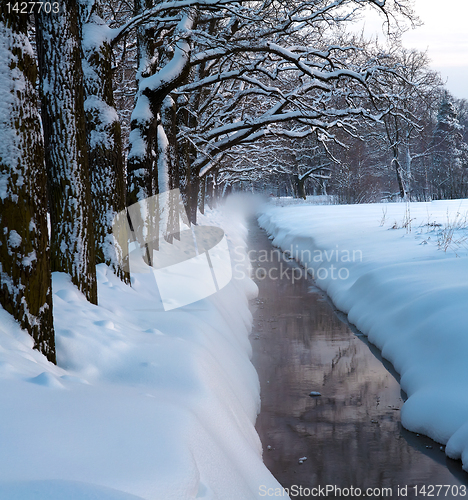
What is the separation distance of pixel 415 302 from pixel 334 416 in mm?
2832

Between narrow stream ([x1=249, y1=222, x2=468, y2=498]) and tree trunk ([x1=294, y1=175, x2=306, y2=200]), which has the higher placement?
tree trunk ([x1=294, y1=175, x2=306, y2=200])

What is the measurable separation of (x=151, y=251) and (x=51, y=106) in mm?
4637

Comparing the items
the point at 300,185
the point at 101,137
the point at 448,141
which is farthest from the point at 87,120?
the point at 448,141

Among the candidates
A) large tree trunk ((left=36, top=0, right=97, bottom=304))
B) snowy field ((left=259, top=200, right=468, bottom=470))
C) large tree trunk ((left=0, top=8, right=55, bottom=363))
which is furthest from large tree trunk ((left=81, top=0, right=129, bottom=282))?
snowy field ((left=259, top=200, right=468, bottom=470))

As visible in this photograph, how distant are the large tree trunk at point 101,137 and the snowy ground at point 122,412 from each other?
1.41 metres

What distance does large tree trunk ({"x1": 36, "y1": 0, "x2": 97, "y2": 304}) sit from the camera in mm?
5586

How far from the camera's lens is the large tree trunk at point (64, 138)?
5.59 m
